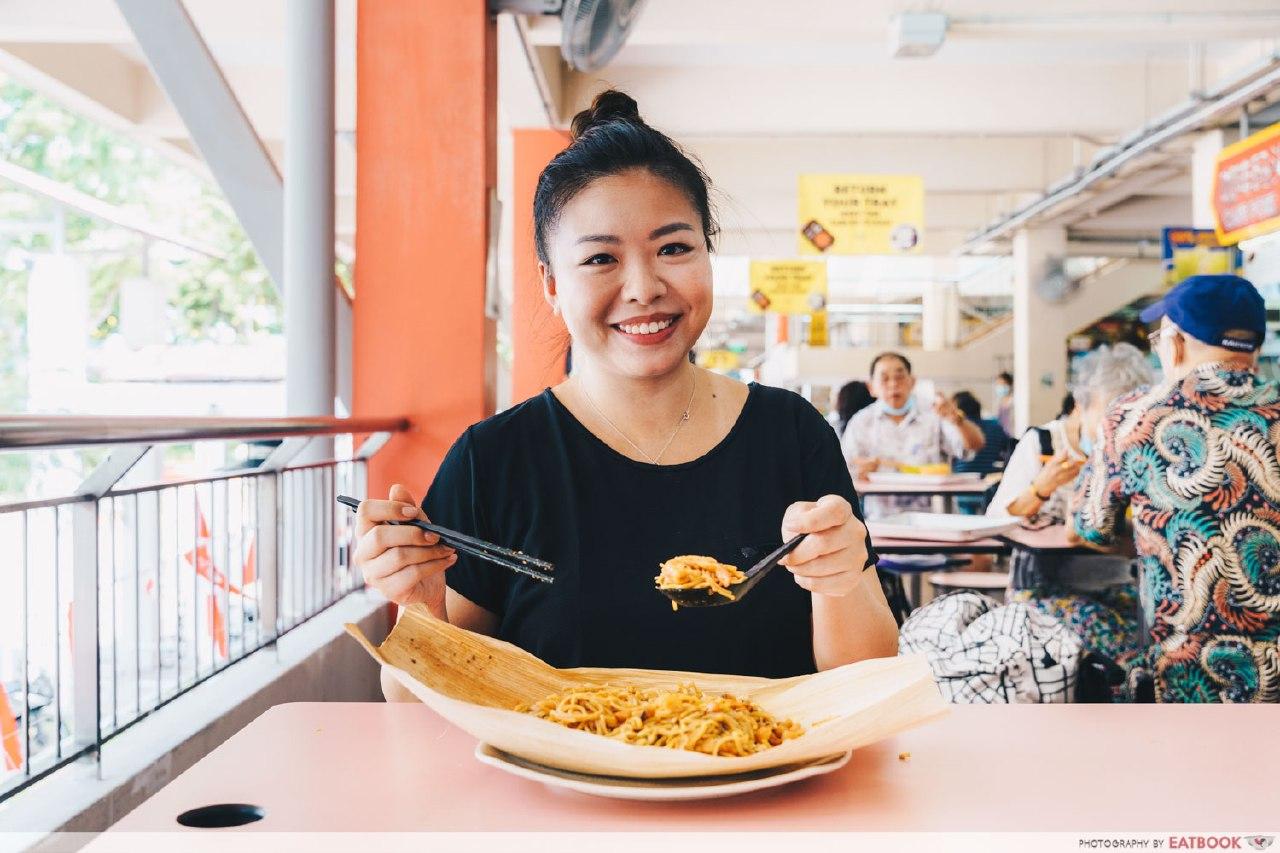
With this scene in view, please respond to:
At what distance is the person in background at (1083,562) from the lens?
340 centimetres

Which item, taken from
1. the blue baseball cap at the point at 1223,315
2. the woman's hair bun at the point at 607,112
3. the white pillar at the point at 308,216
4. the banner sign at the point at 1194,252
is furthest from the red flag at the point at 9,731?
the banner sign at the point at 1194,252

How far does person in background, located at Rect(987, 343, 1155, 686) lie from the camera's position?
3.40 m

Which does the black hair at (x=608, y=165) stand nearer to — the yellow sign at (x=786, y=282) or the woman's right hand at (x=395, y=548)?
the woman's right hand at (x=395, y=548)

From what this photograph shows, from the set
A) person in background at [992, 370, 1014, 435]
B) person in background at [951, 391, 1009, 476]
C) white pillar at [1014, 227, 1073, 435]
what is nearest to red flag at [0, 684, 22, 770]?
person in background at [951, 391, 1009, 476]

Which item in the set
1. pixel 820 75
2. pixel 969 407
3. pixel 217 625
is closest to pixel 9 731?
pixel 217 625

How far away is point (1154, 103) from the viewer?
8.70 meters

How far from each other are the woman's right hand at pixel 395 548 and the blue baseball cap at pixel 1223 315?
2.26 meters

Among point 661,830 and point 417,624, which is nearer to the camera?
point 661,830

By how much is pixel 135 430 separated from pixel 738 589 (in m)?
1.22

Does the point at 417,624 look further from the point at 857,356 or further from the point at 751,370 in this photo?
the point at 751,370

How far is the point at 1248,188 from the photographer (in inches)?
264

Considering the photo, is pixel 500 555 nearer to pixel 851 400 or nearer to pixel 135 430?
pixel 135 430

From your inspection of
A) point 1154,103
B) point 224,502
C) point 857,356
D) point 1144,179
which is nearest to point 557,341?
point 224,502

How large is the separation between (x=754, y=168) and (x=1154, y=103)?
396 centimetres
